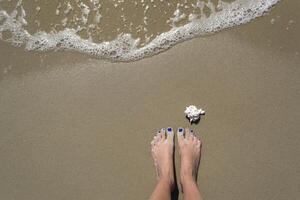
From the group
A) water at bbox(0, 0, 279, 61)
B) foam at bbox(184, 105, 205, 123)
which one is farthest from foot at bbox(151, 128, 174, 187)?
water at bbox(0, 0, 279, 61)

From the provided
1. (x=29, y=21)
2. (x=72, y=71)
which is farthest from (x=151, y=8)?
(x=29, y=21)

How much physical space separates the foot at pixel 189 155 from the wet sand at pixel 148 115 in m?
0.05

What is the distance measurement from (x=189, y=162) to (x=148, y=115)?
0.43 m

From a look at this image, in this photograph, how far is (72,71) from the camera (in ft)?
9.44

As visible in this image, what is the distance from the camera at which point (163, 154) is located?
9.12 feet

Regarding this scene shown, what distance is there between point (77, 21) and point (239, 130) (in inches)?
55.7

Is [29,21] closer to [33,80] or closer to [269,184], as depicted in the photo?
[33,80]

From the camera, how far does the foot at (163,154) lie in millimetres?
2752

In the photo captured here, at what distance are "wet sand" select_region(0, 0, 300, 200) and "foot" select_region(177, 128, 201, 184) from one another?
0.17ft

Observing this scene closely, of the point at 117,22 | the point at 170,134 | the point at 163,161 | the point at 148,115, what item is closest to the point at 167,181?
the point at 163,161

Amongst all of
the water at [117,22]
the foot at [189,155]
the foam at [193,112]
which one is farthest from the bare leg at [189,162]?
the water at [117,22]

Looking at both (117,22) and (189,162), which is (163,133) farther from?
(117,22)

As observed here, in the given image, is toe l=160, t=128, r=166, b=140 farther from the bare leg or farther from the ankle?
the ankle

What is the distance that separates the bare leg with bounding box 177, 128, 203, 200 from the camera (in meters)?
2.68
